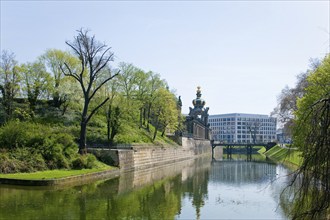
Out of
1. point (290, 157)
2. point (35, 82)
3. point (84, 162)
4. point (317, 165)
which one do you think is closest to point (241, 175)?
point (290, 157)

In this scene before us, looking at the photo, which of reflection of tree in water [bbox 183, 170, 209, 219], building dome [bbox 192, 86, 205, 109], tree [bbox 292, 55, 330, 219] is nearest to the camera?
tree [bbox 292, 55, 330, 219]

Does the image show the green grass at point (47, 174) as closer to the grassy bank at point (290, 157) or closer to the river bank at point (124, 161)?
the river bank at point (124, 161)

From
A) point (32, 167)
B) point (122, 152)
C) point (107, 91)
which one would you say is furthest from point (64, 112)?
point (32, 167)

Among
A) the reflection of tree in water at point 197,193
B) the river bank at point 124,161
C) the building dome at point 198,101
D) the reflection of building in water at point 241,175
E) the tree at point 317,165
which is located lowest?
the reflection of building in water at point 241,175

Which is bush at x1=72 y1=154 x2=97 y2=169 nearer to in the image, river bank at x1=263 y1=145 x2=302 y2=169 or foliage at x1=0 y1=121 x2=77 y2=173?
foliage at x1=0 y1=121 x2=77 y2=173

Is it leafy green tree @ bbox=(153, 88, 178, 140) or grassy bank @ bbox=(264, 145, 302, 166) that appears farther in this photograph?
leafy green tree @ bbox=(153, 88, 178, 140)

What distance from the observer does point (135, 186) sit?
31.7 metres

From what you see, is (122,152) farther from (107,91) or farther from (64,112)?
(64,112)

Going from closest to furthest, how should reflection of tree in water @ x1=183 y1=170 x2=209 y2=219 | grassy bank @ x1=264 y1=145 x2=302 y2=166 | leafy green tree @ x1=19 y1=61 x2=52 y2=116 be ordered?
grassy bank @ x1=264 y1=145 x2=302 y2=166, reflection of tree in water @ x1=183 y1=170 x2=209 y2=219, leafy green tree @ x1=19 y1=61 x2=52 y2=116

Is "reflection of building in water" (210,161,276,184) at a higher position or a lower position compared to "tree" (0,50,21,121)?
lower

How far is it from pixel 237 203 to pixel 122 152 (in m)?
21.3

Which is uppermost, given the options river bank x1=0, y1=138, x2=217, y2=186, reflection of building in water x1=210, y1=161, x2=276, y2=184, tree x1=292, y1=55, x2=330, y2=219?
tree x1=292, y1=55, x2=330, y2=219

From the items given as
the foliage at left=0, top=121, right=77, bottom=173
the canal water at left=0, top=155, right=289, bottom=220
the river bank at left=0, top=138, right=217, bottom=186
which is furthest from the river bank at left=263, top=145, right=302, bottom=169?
the foliage at left=0, top=121, right=77, bottom=173

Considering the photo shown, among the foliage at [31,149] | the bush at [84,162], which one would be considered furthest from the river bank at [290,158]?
the foliage at [31,149]
